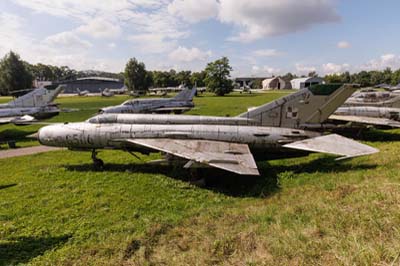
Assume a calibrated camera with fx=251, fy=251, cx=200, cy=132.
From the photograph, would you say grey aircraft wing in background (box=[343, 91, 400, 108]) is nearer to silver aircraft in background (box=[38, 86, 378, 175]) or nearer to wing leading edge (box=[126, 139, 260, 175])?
silver aircraft in background (box=[38, 86, 378, 175])

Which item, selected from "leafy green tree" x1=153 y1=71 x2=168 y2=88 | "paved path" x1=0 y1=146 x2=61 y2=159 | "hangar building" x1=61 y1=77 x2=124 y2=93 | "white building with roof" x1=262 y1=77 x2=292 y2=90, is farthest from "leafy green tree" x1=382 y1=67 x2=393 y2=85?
"hangar building" x1=61 y1=77 x2=124 y2=93

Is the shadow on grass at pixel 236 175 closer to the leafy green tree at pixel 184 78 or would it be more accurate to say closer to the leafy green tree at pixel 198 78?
the leafy green tree at pixel 198 78

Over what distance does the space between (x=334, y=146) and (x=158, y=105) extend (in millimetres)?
26978

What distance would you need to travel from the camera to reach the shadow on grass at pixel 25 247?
6348 mm

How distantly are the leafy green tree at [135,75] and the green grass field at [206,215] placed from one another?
9410 cm

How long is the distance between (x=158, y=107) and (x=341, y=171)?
2690 cm

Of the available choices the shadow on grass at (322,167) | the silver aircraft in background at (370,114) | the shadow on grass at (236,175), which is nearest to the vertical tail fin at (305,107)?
the shadow on grass at (322,167)

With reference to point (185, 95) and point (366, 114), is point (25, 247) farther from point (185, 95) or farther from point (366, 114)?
point (185, 95)

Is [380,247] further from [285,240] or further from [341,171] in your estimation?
[341,171]

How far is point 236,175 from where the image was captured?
12.4 meters

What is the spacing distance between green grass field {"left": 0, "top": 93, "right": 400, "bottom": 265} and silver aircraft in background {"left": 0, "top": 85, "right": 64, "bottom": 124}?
13.8 meters

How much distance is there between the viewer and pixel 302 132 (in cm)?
1261

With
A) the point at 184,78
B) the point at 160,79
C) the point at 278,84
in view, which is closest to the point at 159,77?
the point at 160,79

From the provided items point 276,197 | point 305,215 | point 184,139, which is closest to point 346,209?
point 305,215
